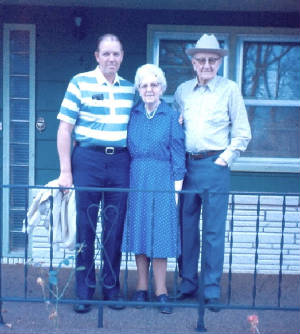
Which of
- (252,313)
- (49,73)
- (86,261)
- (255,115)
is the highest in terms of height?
(49,73)

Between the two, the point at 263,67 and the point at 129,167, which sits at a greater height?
the point at 263,67

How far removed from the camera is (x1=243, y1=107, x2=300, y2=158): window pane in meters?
5.51

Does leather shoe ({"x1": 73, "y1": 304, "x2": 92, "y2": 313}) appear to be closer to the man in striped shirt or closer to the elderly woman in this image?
the man in striped shirt

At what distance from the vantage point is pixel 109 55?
3.83 m

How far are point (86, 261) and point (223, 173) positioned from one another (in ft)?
3.93

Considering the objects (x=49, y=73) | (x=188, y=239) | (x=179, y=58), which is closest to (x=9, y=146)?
(x=49, y=73)

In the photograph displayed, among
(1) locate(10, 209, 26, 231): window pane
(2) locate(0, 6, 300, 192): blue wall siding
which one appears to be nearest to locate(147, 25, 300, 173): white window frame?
(2) locate(0, 6, 300, 192): blue wall siding

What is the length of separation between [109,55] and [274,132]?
2.32 m

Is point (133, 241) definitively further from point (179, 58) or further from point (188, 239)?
point (179, 58)

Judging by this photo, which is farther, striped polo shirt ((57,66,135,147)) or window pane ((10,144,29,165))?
window pane ((10,144,29,165))

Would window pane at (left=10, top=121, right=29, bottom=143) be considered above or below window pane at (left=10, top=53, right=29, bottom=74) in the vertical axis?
below

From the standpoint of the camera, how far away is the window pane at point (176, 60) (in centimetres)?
541

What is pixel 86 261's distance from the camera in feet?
13.3

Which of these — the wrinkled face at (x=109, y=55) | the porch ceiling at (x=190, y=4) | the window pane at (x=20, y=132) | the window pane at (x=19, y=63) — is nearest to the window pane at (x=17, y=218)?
the window pane at (x=20, y=132)
